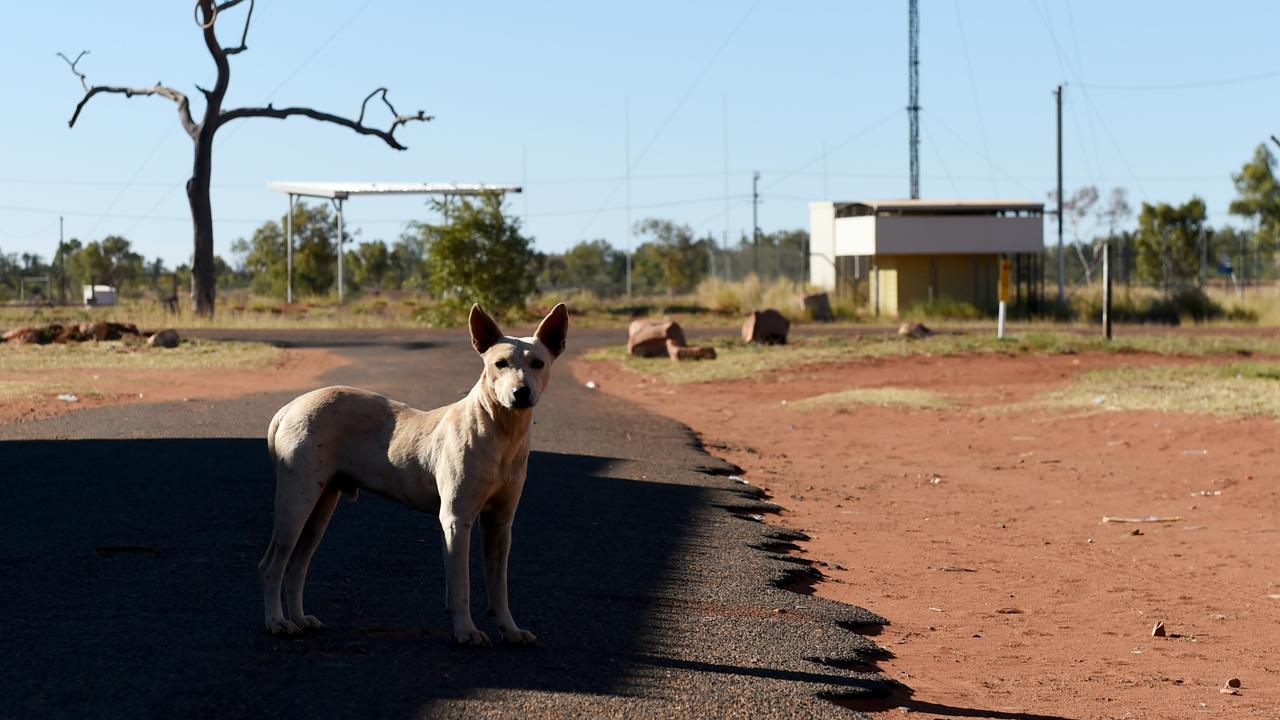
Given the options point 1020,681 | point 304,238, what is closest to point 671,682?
point 1020,681

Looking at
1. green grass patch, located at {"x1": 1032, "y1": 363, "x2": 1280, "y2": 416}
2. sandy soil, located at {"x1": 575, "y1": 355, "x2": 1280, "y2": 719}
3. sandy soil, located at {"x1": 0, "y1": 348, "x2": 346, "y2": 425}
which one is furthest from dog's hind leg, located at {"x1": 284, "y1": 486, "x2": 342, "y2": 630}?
green grass patch, located at {"x1": 1032, "y1": 363, "x2": 1280, "y2": 416}

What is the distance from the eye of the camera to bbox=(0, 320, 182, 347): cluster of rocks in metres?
31.1

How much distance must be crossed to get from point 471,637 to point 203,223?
1619 inches

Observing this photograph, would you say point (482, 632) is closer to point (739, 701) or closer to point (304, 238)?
point (739, 701)

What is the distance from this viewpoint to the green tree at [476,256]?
151 feet

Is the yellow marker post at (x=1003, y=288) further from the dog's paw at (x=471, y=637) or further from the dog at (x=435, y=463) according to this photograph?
the dog's paw at (x=471, y=637)

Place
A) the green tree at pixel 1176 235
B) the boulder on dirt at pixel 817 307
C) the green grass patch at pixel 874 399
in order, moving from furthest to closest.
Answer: the green tree at pixel 1176 235 → the boulder on dirt at pixel 817 307 → the green grass patch at pixel 874 399

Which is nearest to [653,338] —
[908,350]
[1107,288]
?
[908,350]

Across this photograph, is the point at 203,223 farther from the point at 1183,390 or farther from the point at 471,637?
the point at 471,637

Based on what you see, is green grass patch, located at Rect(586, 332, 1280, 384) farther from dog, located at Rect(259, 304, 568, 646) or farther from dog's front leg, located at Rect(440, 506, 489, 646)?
dog's front leg, located at Rect(440, 506, 489, 646)

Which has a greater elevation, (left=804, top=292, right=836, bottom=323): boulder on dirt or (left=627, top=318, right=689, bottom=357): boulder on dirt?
(left=804, top=292, right=836, bottom=323): boulder on dirt

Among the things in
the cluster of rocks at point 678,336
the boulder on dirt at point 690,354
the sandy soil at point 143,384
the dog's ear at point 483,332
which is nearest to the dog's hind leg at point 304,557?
the dog's ear at point 483,332

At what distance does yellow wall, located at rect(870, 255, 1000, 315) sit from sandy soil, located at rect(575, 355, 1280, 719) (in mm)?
26860

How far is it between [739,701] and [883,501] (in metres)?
7.90
